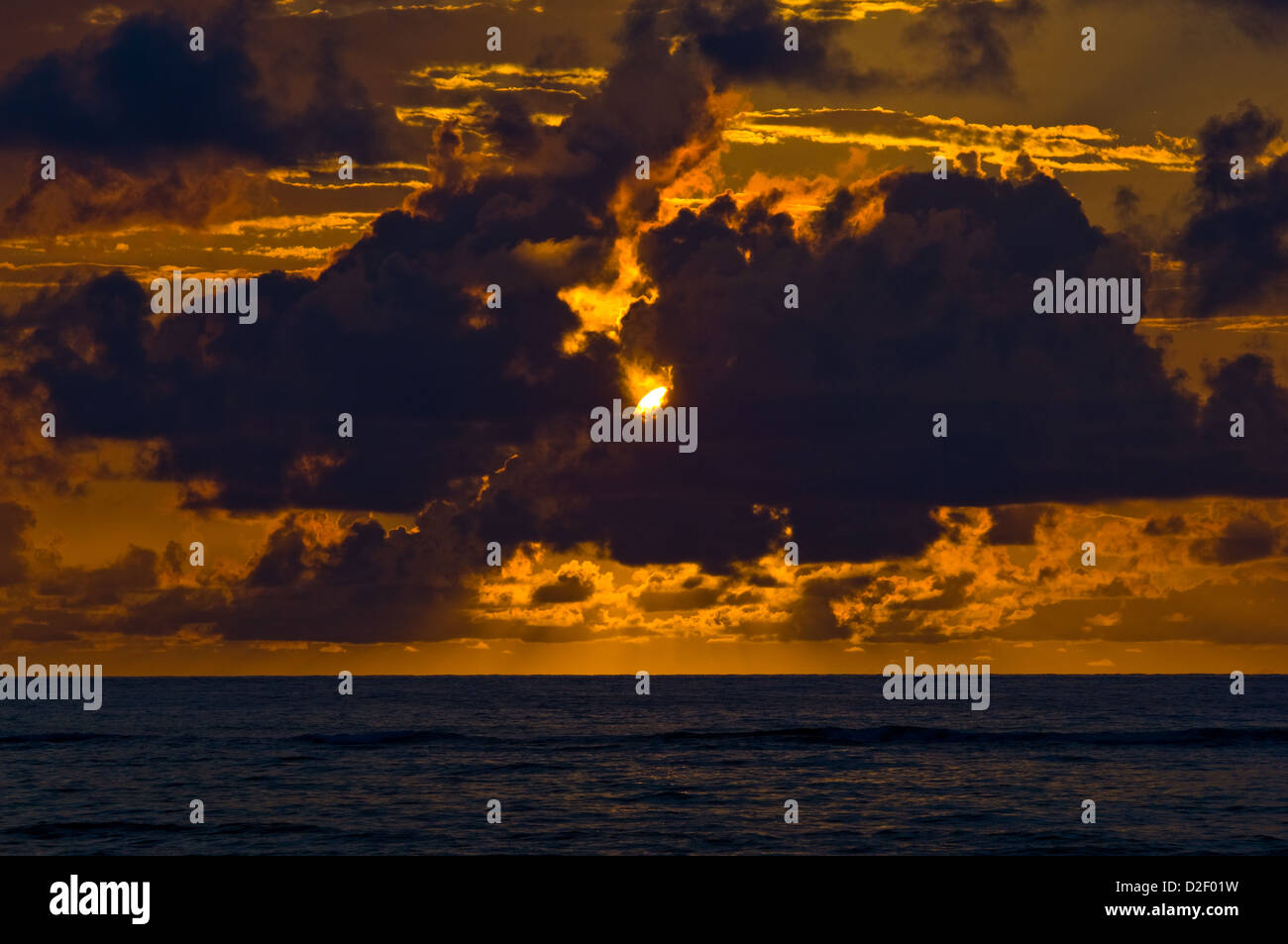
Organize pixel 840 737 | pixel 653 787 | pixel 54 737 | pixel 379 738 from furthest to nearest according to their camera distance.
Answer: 1. pixel 54 737
2. pixel 379 738
3. pixel 840 737
4. pixel 653 787

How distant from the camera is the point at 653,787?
268 feet

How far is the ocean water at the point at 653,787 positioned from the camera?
61000 millimetres

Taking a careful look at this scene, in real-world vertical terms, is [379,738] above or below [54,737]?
below

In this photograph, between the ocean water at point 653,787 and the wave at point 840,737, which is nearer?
the ocean water at point 653,787

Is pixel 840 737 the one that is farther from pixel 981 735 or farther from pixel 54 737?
pixel 54 737

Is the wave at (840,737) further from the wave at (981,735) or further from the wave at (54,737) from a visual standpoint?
the wave at (54,737)

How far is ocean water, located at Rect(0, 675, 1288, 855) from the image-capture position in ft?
200
